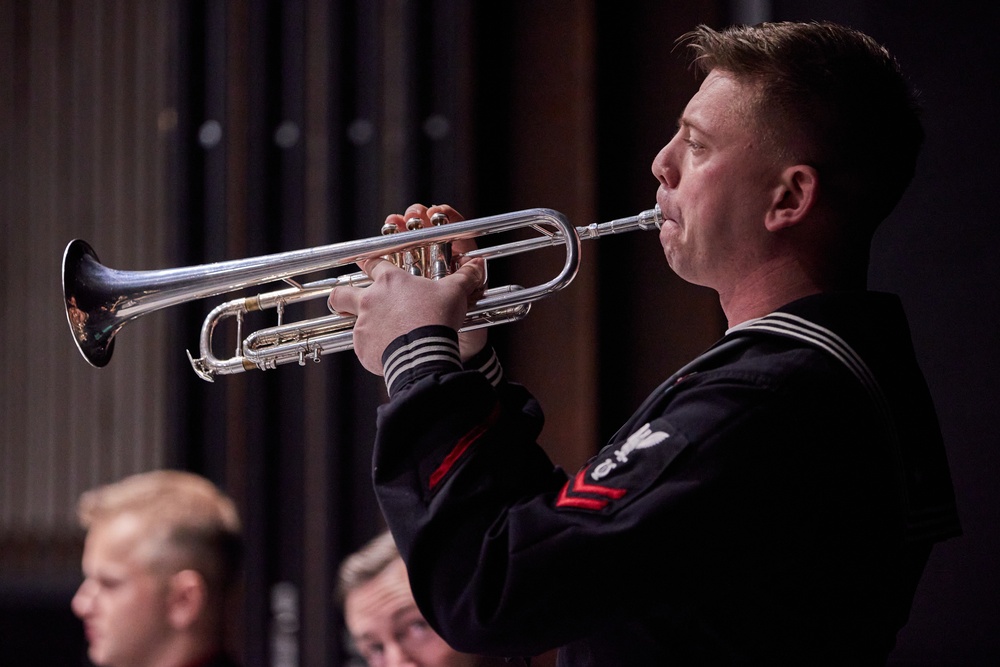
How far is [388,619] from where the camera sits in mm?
2002

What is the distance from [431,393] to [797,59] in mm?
587

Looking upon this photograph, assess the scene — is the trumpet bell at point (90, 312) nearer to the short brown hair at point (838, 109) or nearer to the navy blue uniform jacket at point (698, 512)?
the navy blue uniform jacket at point (698, 512)

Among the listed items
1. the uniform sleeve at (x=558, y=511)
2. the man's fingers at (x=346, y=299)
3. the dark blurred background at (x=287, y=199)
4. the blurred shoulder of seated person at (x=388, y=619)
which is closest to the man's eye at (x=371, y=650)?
the blurred shoulder of seated person at (x=388, y=619)

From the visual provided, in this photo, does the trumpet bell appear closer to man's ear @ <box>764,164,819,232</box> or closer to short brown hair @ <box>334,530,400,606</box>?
short brown hair @ <box>334,530,400,606</box>

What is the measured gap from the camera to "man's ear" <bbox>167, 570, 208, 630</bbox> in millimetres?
2137

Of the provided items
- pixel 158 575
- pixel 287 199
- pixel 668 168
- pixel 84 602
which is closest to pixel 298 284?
pixel 668 168

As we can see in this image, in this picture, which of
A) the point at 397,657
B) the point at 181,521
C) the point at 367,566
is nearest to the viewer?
the point at 397,657

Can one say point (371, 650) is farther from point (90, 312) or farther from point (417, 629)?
point (90, 312)

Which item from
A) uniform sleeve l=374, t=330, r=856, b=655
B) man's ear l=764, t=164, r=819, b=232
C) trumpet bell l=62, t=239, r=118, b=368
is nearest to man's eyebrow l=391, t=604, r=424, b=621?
trumpet bell l=62, t=239, r=118, b=368

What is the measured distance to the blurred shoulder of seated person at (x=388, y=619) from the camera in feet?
6.36

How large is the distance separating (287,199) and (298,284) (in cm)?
124

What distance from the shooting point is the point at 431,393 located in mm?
1071

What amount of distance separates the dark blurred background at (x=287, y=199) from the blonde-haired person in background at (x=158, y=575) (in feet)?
1.60

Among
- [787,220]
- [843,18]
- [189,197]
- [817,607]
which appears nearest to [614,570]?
[817,607]
